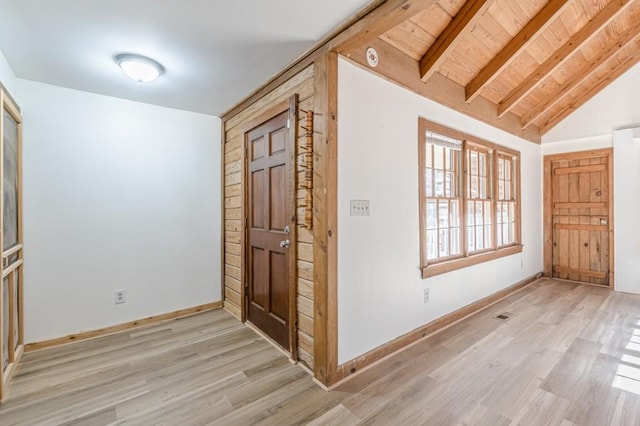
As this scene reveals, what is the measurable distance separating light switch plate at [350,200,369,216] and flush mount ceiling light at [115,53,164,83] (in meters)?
1.87

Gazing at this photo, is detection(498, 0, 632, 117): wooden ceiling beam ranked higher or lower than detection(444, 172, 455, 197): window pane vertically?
higher

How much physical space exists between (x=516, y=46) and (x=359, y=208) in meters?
2.33

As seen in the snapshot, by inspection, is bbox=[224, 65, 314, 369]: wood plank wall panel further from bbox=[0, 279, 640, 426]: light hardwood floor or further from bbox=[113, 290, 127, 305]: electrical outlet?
bbox=[113, 290, 127, 305]: electrical outlet

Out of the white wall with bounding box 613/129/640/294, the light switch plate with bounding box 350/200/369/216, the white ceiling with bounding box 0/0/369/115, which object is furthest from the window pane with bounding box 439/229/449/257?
the white wall with bounding box 613/129/640/294

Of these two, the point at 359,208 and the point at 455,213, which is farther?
the point at 455,213

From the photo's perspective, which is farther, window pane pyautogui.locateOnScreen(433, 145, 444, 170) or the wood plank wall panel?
window pane pyautogui.locateOnScreen(433, 145, 444, 170)

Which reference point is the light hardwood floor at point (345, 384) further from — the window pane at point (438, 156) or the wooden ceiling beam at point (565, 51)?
the wooden ceiling beam at point (565, 51)

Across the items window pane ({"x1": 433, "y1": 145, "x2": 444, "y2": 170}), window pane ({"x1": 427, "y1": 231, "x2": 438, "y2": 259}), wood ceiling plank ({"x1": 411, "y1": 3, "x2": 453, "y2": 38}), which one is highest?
wood ceiling plank ({"x1": 411, "y1": 3, "x2": 453, "y2": 38})

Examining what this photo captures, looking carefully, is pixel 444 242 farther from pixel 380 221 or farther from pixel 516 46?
pixel 516 46

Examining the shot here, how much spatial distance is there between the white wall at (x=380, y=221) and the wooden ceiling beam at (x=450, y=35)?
0.93ft

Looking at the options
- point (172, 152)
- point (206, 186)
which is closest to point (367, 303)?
point (206, 186)

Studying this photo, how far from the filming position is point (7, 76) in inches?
89.8

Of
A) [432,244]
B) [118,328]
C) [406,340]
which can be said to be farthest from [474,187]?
[118,328]

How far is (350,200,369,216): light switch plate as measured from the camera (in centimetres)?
221
